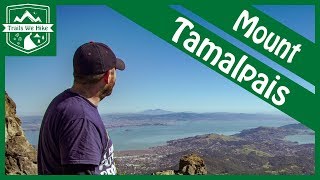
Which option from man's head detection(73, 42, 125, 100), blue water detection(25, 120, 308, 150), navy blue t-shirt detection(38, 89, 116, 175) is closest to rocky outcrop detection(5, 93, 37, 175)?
blue water detection(25, 120, 308, 150)

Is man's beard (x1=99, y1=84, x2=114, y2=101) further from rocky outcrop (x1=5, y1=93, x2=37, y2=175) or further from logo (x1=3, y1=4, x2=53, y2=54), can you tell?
rocky outcrop (x1=5, y1=93, x2=37, y2=175)

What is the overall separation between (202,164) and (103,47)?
23.0 metres

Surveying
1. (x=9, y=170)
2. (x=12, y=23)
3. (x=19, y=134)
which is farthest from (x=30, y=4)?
(x=19, y=134)

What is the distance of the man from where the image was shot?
4.27 m

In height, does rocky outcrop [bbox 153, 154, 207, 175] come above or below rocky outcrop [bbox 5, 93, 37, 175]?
below

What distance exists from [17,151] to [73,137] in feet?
46.9

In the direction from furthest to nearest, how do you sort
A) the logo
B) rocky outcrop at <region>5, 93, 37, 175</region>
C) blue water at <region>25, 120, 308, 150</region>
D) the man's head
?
blue water at <region>25, 120, 308, 150</region>
rocky outcrop at <region>5, 93, 37, 175</region>
the logo
the man's head

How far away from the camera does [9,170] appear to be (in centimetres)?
1617

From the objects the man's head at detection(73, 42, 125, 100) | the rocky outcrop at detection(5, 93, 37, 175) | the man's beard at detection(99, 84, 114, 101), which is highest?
the man's head at detection(73, 42, 125, 100)

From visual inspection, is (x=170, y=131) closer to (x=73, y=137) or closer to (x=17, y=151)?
(x=17, y=151)

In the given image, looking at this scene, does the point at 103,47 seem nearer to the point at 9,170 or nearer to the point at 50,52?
the point at 50,52

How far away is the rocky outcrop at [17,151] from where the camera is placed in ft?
54.2

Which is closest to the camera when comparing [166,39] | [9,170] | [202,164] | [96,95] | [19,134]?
[96,95]

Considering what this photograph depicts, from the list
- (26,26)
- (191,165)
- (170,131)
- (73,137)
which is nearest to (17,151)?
(26,26)
